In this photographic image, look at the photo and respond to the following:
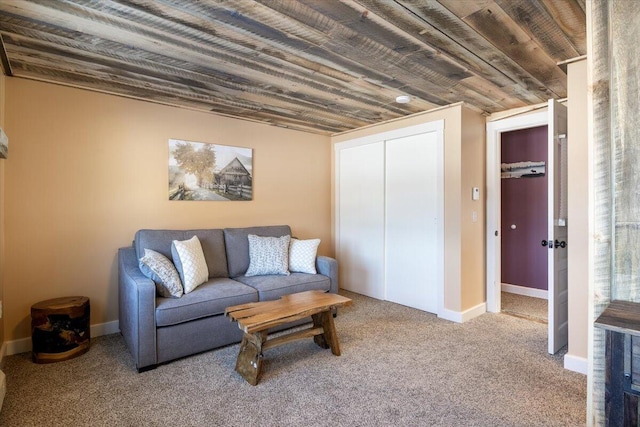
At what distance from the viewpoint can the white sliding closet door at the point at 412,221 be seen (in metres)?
3.61

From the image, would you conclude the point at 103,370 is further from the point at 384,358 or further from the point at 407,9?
the point at 407,9

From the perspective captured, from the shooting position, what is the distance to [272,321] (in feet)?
7.14

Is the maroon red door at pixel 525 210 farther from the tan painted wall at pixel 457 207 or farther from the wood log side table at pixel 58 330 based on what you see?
the wood log side table at pixel 58 330

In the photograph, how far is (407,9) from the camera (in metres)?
1.73

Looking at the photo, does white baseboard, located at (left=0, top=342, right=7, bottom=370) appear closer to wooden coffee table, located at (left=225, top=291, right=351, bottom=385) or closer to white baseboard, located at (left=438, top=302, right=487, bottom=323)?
wooden coffee table, located at (left=225, top=291, right=351, bottom=385)

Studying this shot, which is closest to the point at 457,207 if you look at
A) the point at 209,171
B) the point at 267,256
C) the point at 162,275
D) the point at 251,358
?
the point at 267,256

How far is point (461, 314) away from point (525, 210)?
85.1 inches

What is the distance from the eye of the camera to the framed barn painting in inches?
135

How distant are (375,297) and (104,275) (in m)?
3.00

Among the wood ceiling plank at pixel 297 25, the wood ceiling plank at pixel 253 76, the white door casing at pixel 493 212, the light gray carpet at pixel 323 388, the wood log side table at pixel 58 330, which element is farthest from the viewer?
the white door casing at pixel 493 212

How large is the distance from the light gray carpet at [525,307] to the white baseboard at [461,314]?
406 millimetres

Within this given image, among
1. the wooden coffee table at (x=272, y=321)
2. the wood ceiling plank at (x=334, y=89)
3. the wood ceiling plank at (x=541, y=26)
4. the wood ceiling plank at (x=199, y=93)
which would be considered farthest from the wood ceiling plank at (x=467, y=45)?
the wooden coffee table at (x=272, y=321)

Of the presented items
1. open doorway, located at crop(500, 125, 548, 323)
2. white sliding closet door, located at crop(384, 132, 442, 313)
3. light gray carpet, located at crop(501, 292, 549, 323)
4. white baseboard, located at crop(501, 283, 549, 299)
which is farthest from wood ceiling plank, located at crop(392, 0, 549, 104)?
white baseboard, located at crop(501, 283, 549, 299)

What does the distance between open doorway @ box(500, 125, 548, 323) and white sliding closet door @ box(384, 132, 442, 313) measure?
1326mm
